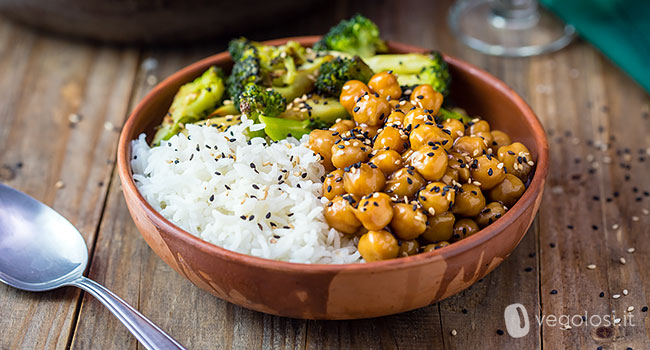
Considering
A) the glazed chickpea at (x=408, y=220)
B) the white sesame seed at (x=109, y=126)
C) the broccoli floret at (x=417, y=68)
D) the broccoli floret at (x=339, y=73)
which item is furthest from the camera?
the white sesame seed at (x=109, y=126)

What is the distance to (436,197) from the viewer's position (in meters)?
2.22

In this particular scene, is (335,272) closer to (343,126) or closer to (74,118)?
(343,126)

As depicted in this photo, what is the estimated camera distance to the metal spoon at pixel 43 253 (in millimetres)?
2420

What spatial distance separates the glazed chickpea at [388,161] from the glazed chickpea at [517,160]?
0.44 meters

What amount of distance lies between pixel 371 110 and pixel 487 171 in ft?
1.60

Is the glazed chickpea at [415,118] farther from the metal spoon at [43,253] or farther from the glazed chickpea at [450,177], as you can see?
the metal spoon at [43,253]

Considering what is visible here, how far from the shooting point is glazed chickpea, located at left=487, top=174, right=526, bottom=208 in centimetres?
244

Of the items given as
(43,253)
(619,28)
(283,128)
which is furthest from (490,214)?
(619,28)

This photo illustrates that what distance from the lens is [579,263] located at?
8.91 ft

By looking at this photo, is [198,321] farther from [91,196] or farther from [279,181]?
[91,196]

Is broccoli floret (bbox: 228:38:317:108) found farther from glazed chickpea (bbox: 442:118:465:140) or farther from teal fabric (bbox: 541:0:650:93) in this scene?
teal fabric (bbox: 541:0:650:93)

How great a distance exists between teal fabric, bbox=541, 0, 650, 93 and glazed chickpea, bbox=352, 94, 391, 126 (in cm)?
172

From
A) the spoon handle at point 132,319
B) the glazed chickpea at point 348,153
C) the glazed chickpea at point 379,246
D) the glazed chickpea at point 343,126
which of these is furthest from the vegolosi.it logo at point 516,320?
the spoon handle at point 132,319

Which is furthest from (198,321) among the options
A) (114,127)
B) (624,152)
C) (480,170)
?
(624,152)
